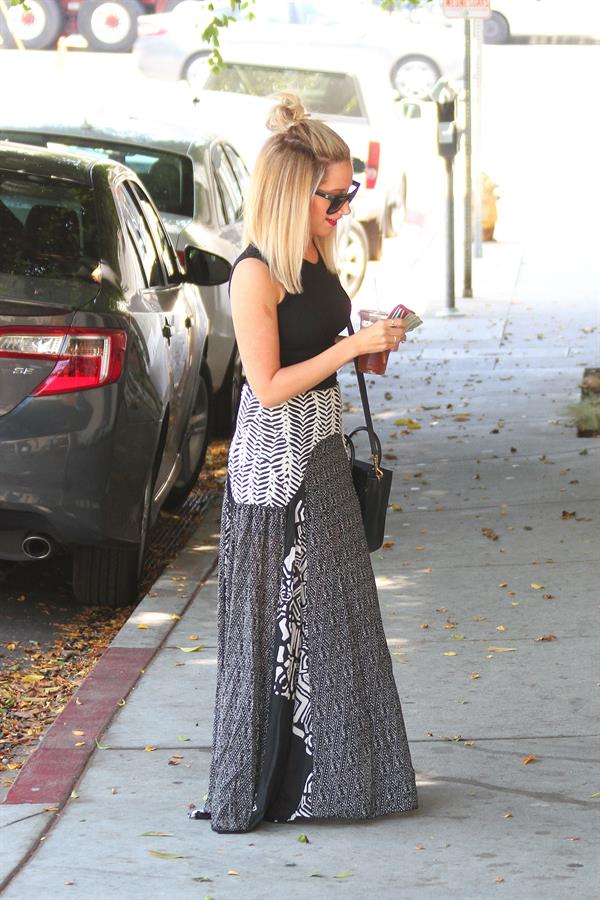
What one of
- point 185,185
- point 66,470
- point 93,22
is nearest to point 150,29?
→ point 93,22

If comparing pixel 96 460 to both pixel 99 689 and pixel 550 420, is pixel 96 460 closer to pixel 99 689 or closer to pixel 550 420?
pixel 99 689

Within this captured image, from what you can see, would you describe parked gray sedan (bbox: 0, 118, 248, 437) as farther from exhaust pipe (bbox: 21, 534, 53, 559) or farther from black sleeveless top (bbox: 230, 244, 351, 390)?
black sleeveless top (bbox: 230, 244, 351, 390)

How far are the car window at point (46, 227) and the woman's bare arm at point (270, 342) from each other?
88.2 inches

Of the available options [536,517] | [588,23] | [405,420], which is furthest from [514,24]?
[536,517]

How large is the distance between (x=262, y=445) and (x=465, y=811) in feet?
3.79

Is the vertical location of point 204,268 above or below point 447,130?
below

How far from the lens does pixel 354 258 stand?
16.0 meters

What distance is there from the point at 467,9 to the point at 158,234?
8.85 metres

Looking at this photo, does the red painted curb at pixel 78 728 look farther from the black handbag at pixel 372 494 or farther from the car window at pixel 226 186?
the car window at pixel 226 186

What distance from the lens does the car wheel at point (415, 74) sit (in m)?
28.6

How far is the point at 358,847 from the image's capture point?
13.3ft

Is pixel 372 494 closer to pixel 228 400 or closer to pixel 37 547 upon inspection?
pixel 37 547

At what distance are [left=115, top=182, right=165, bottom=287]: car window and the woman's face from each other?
9.18 ft

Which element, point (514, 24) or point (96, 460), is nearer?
point (96, 460)
